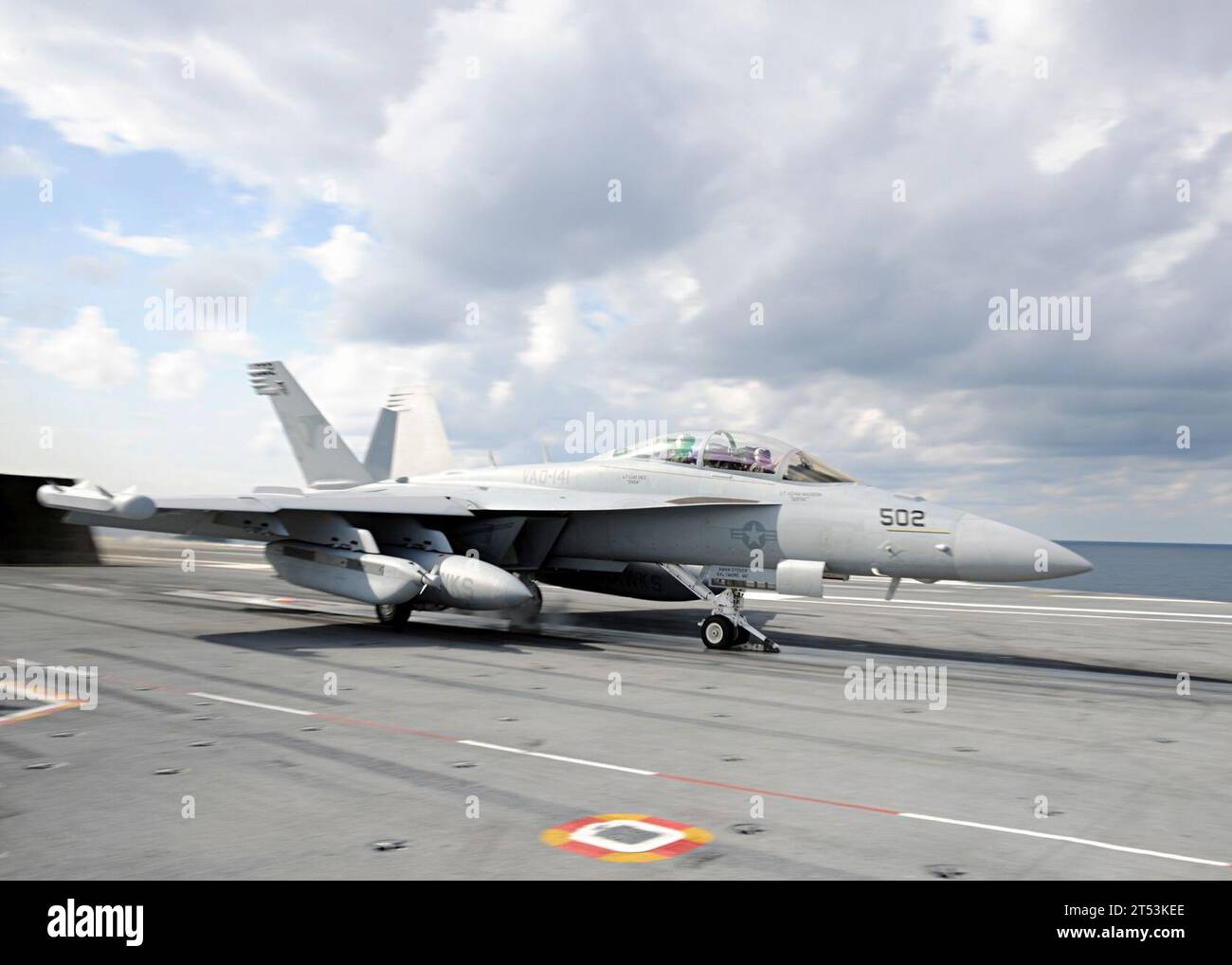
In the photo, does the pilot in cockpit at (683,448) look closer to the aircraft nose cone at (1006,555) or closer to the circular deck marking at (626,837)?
the aircraft nose cone at (1006,555)

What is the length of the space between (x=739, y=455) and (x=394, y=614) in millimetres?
6992

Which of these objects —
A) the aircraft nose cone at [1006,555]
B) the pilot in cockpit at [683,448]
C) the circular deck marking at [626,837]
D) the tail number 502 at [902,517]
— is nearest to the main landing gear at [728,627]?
the pilot in cockpit at [683,448]

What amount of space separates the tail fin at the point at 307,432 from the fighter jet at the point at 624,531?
4.34 meters

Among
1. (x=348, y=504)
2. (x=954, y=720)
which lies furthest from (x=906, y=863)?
(x=348, y=504)

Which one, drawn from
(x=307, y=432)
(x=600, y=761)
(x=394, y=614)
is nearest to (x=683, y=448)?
(x=394, y=614)

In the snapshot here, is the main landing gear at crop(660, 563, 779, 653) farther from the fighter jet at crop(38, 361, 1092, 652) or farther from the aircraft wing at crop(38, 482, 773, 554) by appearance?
the aircraft wing at crop(38, 482, 773, 554)

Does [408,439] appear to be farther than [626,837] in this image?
Yes

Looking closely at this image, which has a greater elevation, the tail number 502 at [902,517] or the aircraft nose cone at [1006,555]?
the tail number 502 at [902,517]

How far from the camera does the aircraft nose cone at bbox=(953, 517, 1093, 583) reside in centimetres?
1106

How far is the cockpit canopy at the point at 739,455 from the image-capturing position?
1355 centimetres

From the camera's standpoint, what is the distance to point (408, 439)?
24.0 meters

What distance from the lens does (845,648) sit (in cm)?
1475

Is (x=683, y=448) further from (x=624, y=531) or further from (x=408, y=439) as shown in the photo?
(x=408, y=439)

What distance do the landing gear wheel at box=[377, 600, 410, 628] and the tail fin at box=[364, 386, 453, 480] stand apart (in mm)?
7193
